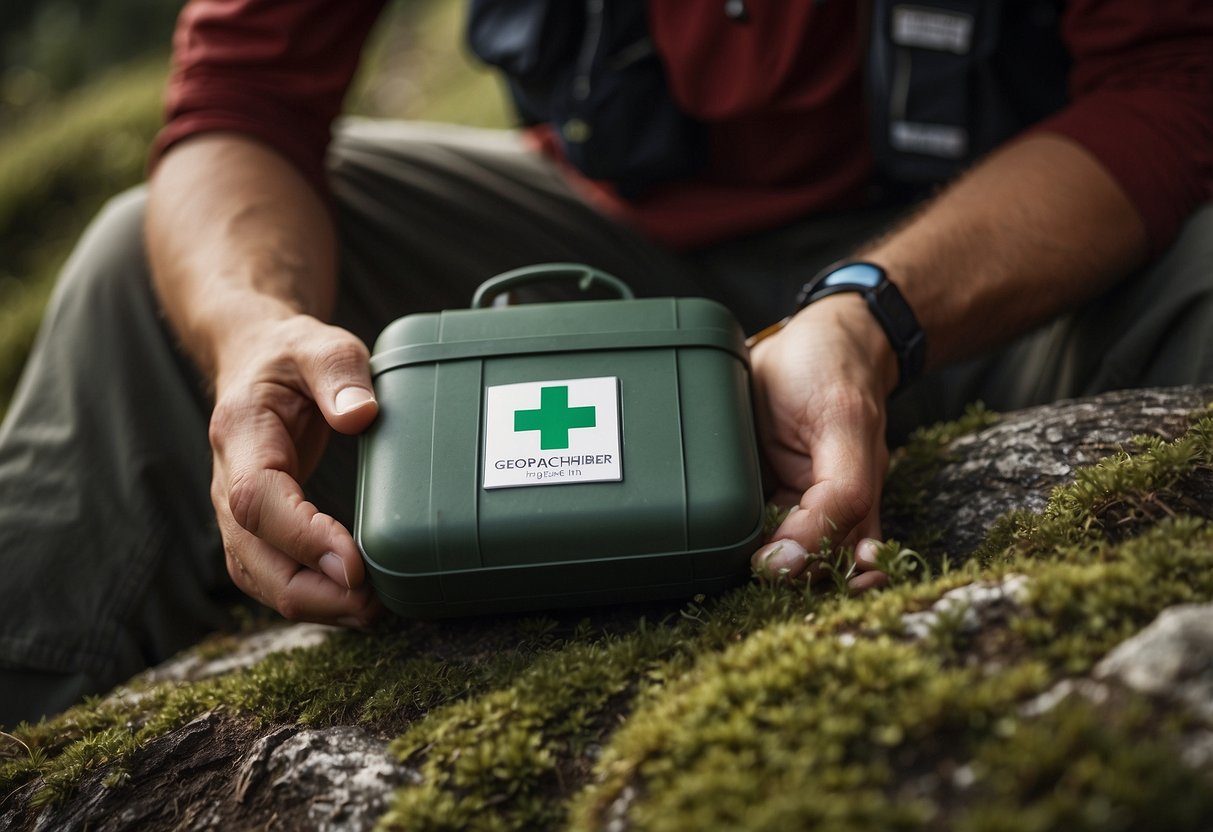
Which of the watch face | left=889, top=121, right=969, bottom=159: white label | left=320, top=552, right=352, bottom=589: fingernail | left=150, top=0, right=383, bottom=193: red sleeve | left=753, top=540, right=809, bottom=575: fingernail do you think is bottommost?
left=320, top=552, right=352, bottom=589: fingernail

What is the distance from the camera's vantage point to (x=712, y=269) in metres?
3.14

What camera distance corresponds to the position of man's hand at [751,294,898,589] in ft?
5.26

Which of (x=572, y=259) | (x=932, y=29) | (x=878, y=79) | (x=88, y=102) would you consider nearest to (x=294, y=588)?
(x=572, y=259)

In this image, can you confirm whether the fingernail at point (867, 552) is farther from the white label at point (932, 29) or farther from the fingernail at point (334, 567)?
the white label at point (932, 29)

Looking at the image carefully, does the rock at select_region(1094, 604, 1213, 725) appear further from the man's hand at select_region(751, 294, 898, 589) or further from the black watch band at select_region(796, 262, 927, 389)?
the black watch band at select_region(796, 262, 927, 389)

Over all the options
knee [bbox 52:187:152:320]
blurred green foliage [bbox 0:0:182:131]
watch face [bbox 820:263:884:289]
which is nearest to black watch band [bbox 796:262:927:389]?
watch face [bbox 820:263:884:289]

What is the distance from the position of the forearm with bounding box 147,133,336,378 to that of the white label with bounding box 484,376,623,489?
0.77 m

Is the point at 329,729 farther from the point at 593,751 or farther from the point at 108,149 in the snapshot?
the point at 108,149

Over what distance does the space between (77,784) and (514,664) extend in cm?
75

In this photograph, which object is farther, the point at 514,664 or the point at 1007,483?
the point at 1007,483

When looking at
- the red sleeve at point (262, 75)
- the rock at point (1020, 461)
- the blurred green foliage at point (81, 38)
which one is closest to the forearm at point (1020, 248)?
the rock at point (1020, 461)

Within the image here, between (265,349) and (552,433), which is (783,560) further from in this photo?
(265,349)

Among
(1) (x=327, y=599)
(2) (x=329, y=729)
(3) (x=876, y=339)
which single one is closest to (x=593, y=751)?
(2) (x=329, y=729)

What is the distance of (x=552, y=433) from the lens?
161 cm
